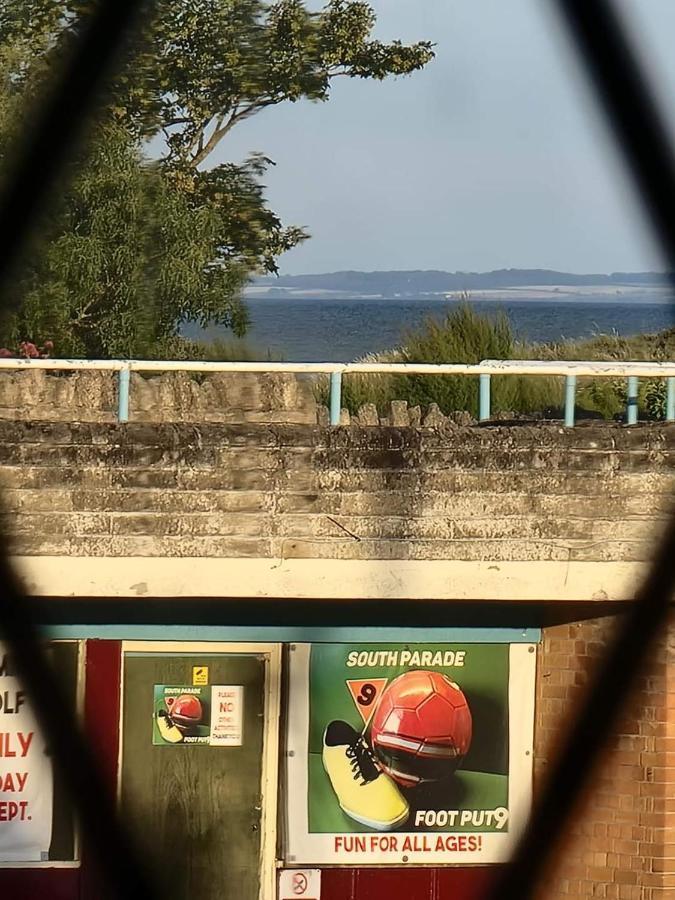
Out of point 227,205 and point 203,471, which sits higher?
point 227,205

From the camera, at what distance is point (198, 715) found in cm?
718

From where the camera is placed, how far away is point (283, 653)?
714cm

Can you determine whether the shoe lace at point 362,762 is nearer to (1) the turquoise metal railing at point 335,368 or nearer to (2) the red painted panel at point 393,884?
(2) the red painted panel at point 393,884

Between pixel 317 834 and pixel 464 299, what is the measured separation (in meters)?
6.49

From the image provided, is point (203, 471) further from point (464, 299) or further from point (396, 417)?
point (464, 299)

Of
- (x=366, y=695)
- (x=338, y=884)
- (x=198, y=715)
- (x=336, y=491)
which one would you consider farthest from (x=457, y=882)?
(x=336, y=491)

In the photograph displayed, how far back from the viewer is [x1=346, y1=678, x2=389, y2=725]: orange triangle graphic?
7.18 m

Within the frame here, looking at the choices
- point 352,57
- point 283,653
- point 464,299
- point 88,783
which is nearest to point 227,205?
point 464,299

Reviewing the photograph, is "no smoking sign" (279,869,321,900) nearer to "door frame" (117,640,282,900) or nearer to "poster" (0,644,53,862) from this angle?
"door frame" (117,640,282,900)

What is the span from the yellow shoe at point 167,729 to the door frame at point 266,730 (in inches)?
7.5

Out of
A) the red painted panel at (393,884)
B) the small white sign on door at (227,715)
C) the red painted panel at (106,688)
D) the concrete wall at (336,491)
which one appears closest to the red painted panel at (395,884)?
the red painted panel at (393,884)

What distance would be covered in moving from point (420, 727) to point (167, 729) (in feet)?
4.21

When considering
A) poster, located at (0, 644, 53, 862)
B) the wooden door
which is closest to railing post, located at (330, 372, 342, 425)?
the wooden door

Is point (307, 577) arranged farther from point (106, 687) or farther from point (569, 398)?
point (569, 398)
